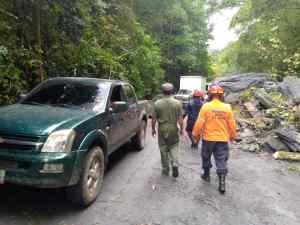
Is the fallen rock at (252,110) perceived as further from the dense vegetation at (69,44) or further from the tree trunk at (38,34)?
the tree trunk at (38,34)

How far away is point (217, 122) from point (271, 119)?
249 inches

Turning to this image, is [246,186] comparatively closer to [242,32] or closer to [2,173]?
[2,173]

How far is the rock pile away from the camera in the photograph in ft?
26.9

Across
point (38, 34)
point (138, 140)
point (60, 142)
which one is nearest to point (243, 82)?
point (138, 140)

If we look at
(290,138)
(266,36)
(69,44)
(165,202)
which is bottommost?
(165,202)

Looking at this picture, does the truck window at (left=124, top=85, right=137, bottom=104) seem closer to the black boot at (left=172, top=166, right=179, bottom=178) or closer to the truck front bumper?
the black boot at (left=172, top=166, right=179, bottom=178)

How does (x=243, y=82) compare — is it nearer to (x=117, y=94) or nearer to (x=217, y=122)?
(x=117, y=94)

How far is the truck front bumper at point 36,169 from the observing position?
3.59 meters

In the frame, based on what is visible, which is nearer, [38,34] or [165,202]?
[165,202]

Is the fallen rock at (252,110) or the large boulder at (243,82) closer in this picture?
the fallen rock at (252,110)

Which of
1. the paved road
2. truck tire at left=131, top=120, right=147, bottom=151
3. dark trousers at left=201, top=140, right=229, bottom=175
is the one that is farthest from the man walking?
dark trousers at left=201, top=140, right=229, bottom=175

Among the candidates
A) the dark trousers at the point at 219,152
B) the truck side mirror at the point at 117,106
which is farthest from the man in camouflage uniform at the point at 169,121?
the truck side mirror at the point at 117,106

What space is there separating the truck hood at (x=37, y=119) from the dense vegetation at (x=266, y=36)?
1166 centimetres

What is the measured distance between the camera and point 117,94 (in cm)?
610
